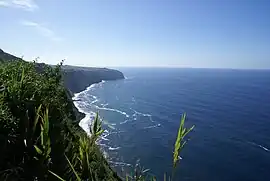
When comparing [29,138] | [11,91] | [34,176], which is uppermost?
[11,91]

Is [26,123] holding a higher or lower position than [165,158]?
higher

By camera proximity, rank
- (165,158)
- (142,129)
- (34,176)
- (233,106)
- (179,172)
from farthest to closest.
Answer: (233,106), (142,129), (165,158), (179,172), (34,176)

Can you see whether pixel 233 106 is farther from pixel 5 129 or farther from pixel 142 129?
pixel 5 129

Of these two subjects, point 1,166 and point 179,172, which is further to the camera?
point 179,172

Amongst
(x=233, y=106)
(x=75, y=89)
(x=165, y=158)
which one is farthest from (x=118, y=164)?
(x=75, y=89)

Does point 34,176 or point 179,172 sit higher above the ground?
point 34,176

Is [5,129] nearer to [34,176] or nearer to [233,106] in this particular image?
[34,176]

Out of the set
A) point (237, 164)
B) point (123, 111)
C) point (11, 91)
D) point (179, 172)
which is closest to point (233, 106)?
point (123, 111)

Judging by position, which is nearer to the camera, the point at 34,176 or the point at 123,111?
the point at 34,176

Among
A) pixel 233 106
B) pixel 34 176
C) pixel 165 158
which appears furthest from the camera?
pixel 233 106
